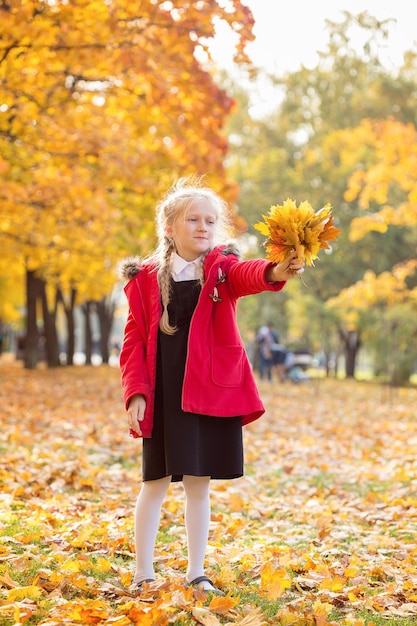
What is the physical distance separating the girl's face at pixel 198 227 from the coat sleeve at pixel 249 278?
17cm

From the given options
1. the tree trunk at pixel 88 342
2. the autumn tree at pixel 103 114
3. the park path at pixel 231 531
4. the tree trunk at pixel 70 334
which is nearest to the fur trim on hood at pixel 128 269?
the park path at pixel 231 531

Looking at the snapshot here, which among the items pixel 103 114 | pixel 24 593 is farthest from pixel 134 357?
pixel 103 114

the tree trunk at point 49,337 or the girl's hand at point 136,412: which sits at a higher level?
the tree trunk at point 49,337

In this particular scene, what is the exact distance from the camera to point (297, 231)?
3305mm

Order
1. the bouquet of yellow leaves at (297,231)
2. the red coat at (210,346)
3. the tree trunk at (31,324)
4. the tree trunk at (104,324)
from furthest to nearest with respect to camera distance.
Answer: the tree trunk at (104,324), the tree trunk at (31,324), the red coat at (210,346), the bouquet of yellow leaves at (297,231)

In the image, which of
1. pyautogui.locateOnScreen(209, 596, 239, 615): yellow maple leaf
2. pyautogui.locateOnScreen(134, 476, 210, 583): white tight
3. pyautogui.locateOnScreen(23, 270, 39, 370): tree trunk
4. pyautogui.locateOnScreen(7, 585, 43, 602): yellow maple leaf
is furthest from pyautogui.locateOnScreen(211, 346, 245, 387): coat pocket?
pyautogui.locateOnScreen(23, 270, 39, 370): tree trunk

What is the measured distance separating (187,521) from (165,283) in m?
1.13

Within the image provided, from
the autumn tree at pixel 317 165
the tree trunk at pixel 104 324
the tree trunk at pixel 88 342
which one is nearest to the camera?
the autumn tree at pixel 317 165

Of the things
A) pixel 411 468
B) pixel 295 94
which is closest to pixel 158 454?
pixel 411 468

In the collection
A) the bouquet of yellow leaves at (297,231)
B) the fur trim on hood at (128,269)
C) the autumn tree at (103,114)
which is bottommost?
the fur trim on hood at (128,269)

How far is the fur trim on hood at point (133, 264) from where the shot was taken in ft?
12.6

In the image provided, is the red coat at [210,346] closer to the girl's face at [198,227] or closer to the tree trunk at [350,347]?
the girl's face at [198,227]

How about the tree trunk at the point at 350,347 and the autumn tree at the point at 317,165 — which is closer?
the autumn tree at the point at 317,165

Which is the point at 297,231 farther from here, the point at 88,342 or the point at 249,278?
the point at 88,342
